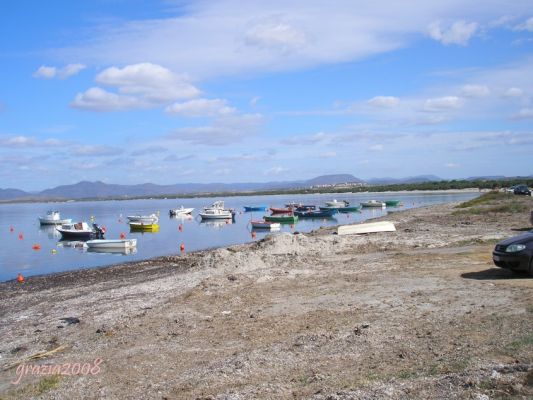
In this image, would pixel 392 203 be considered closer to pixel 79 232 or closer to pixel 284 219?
pixel 284 219

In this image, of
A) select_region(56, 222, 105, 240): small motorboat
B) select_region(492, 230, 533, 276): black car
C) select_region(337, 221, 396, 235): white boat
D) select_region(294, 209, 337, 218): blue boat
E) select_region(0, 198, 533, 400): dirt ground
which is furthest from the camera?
select_region(294, 209, 337, 218): blue boat

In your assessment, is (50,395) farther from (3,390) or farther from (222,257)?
(222,257)

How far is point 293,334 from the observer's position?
34.5 feet

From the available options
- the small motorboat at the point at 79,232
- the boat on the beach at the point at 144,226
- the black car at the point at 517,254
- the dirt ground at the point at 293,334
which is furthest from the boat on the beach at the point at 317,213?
the black car at the point at 517,254

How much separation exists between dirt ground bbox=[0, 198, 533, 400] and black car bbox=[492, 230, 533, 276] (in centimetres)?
37

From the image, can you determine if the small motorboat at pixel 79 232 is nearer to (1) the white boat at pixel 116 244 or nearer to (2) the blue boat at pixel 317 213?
(1) the white boat at pixel 116 244

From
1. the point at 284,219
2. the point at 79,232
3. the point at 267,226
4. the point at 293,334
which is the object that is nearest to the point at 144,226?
the point at 79,232

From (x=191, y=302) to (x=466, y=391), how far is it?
9419 millimetres

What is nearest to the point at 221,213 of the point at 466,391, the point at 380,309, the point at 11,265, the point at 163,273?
the point at 11,265

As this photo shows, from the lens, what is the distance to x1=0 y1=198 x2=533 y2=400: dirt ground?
24.8 ft

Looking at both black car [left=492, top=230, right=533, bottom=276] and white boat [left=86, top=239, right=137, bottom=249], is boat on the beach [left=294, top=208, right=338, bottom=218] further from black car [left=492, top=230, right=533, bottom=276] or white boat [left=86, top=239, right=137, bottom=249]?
black car [left=492, top=230, right=533, bottom=276]

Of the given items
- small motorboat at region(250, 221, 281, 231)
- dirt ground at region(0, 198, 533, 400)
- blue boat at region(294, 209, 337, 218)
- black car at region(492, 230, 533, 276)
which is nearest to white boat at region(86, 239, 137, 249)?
small motorboat at region(250, 221, 281, 231)

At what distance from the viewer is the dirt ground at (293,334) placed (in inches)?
297

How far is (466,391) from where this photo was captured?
21.5 ft
